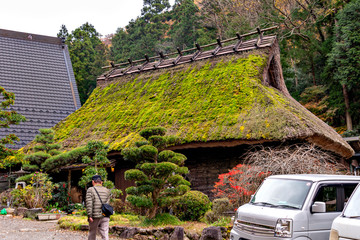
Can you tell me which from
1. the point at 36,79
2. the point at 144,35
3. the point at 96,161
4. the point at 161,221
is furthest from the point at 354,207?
the point at 144,35


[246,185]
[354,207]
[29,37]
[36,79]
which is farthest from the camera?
[29,37]

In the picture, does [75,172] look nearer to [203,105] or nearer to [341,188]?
[203,105]

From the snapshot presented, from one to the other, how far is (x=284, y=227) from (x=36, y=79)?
76.0 ft

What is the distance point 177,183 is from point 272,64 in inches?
340

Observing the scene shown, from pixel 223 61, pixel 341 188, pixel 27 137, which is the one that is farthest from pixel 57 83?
pixel 341 188

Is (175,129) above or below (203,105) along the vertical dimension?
below

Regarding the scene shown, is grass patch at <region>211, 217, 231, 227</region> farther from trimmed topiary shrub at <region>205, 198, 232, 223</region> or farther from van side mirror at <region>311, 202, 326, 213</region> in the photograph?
van side mirror at <region>311, 202, 326, 213</region>

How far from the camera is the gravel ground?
8602 mm

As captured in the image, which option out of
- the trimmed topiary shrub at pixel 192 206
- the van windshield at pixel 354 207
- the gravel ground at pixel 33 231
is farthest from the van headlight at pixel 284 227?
the gravel ground at pixel 33 231

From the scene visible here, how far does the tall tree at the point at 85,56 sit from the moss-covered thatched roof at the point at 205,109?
16.6 meters

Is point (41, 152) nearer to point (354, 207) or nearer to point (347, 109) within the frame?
point (354, 207)

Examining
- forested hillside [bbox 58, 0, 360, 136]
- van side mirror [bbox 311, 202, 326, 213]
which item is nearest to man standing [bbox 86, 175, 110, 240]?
van side mirror [bbox 311, 202, 326, 213]

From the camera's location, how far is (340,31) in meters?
23.3

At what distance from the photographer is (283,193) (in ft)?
20.3
